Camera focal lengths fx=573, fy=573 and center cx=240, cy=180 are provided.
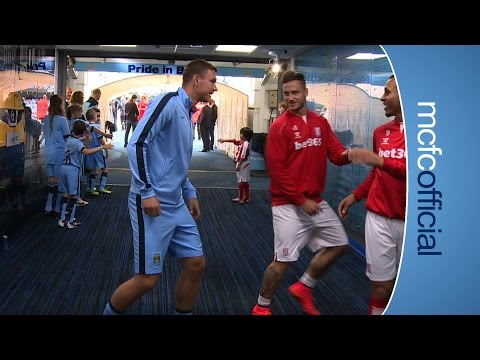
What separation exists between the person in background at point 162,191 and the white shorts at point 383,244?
0.98m

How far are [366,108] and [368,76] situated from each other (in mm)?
335

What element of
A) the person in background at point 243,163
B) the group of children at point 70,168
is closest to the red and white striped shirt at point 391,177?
the group of children at point 70,168

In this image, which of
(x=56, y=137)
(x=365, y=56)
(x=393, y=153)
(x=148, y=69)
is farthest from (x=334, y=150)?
(x=148, y=69)

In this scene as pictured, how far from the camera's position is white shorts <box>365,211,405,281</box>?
129 inches

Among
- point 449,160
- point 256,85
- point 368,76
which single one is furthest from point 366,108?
point 256,85

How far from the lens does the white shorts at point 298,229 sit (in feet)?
11.7

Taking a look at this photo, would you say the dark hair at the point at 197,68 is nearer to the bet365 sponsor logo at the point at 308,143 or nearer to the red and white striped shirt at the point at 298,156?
the red and white striped shirt at the point at 298,156

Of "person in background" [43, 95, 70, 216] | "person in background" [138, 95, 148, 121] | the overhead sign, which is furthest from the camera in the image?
"person in background" [138, 95, 148, 121]

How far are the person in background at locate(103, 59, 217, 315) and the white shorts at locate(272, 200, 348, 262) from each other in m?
0.58

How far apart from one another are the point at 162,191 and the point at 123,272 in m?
1.92

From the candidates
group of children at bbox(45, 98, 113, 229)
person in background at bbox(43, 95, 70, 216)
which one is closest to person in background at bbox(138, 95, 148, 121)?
group of children at bbox(45, 98, 113, 229)

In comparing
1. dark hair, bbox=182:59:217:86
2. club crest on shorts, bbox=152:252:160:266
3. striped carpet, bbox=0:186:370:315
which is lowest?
striped carpet, bbox=0:186:370:315

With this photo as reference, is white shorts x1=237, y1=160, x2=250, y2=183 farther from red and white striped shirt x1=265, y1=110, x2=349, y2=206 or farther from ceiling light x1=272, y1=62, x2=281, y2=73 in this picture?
red and white striped shirt x1=265, y1=110, x2=349, y2=206
